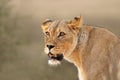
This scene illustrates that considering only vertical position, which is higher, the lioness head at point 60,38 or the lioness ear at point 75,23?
the lioness ear at point 75,23

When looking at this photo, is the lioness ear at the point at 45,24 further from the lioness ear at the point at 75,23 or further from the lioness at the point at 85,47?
the lioness ear at the point at 75,23

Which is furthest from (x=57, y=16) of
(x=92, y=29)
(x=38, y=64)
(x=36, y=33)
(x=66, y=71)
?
(x=92, y=29)

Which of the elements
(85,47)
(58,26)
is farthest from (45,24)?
(85,47)

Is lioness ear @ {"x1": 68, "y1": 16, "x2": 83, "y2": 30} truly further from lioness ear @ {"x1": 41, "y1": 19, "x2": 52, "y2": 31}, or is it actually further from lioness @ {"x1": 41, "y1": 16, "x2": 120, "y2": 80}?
lioness ear @ {"x1": 41, "y1": 19, "x2": 52, "y2": 31}

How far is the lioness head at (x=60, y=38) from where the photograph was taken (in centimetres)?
596

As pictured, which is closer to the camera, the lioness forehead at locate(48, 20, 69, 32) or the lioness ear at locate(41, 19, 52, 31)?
the lioness forehead at locate(48, 20, 69, 32)

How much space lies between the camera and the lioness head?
596 centimetres

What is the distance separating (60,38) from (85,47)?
286mm

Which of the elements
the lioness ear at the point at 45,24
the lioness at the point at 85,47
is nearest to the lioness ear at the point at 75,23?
the lioness at the point at 85,47

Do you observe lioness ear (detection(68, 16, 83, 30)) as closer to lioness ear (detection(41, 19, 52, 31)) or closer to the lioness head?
the lioness head

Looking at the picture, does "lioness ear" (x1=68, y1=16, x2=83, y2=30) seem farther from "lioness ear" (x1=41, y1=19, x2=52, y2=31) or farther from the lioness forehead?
"lioness ear" (x1=41, y1=19, x2=52, y2=31)

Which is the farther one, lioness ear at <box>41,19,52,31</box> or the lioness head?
lioness ear at <box>41,19,52,31</box>

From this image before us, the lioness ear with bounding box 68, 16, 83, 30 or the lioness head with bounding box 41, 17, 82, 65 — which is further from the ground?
the lioness ear with bounding box 68, 16, 83, 30

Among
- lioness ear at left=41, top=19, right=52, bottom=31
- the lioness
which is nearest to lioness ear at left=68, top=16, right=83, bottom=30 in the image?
the lioness
